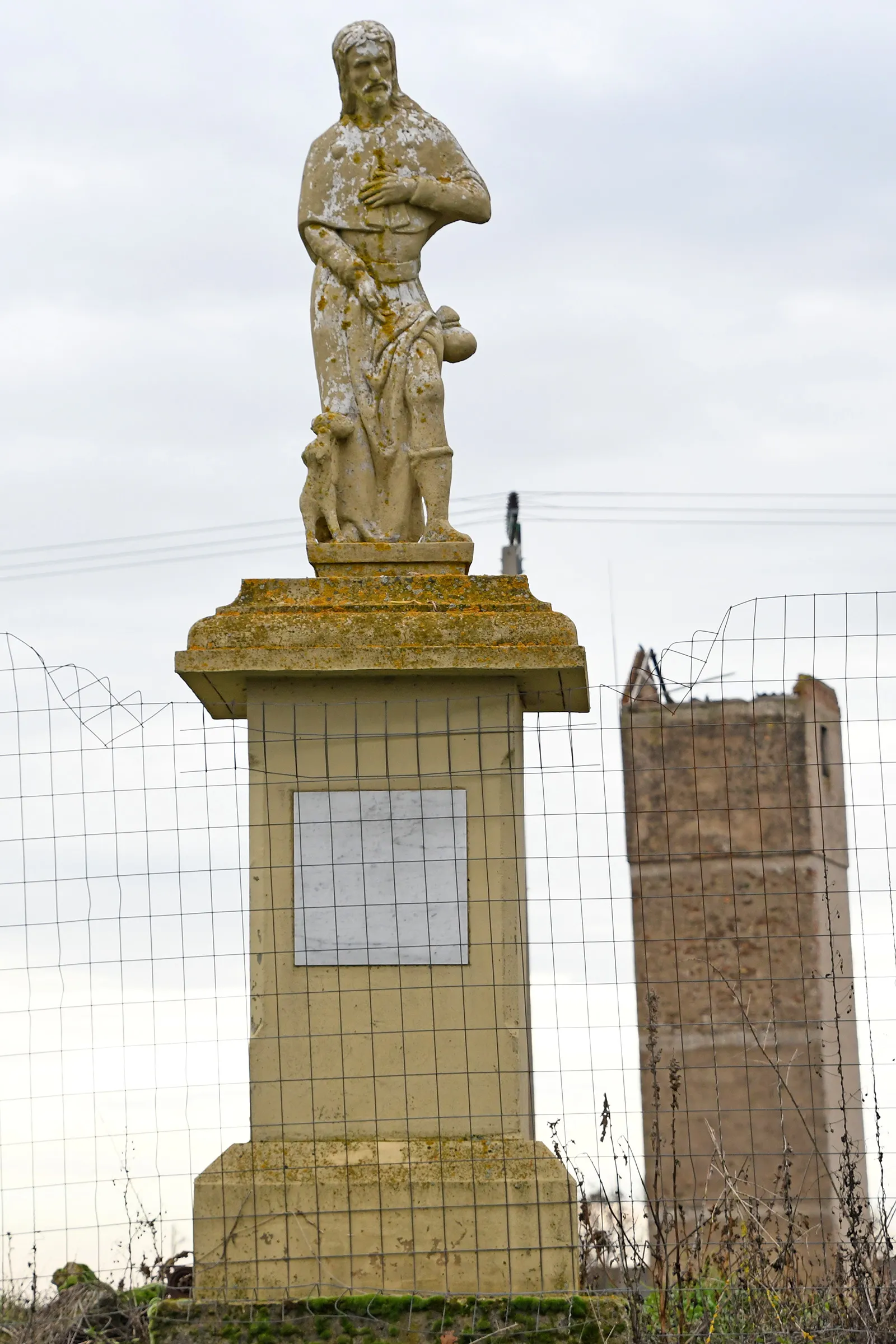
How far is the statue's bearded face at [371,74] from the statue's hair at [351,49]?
2 cm

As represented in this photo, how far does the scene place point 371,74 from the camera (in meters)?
7.71

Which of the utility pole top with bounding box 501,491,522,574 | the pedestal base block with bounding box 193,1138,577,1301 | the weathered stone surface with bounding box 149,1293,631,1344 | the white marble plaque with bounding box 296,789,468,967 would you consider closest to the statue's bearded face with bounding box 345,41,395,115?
the white marble plaque with bounding box 296,789,468,967

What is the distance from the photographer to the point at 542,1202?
21.9 feet

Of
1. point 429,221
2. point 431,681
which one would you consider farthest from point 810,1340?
point 429,221

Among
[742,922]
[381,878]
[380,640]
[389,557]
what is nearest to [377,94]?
[389,557]

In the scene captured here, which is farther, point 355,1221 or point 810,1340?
point 355,1221

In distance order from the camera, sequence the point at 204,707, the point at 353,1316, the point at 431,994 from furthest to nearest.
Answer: the point at 204,707
the point at 431,994
the point at 353,1316

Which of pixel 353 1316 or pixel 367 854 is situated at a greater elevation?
pixel 367 854

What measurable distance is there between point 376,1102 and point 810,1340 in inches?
71.8

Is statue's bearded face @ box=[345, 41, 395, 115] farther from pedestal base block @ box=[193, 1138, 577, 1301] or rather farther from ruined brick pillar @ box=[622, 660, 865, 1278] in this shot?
ruined brick pillar @ box=[622, 660, 865, 1278]

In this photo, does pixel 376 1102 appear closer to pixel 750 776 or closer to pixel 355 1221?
pixel 355 1221

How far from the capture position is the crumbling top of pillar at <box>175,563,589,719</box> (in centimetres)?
689

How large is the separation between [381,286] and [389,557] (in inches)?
49.9

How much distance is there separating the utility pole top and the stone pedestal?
16014mm
